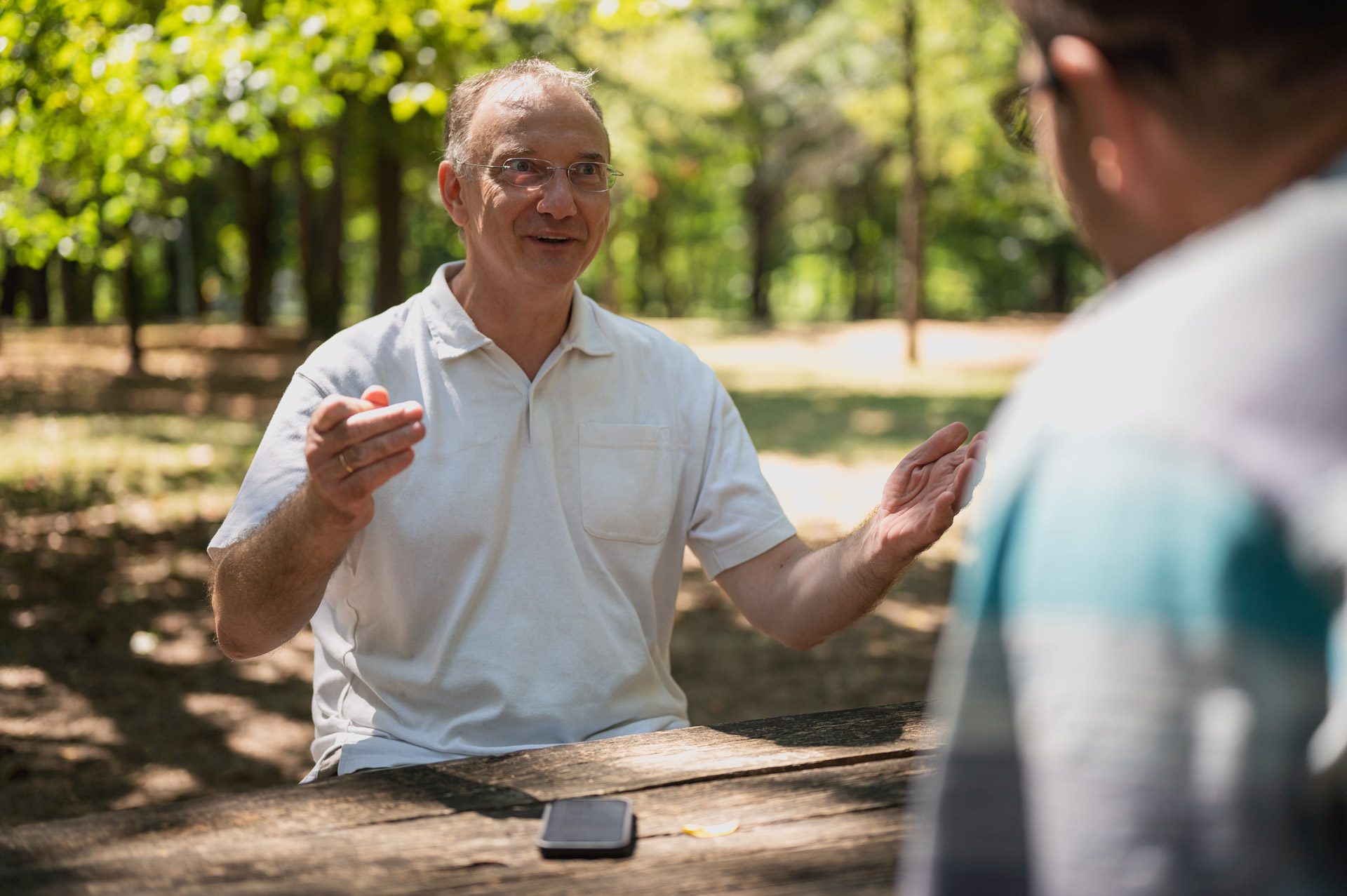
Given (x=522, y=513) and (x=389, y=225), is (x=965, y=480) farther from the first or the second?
(x=389, y=225)

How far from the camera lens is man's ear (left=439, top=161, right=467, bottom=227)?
8.82 ft

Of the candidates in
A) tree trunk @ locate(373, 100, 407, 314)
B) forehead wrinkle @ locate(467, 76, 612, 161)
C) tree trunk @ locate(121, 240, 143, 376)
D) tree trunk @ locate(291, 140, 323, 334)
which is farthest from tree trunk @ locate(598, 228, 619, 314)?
forehead wrinkle @ locate(467, 76, 612, 161)

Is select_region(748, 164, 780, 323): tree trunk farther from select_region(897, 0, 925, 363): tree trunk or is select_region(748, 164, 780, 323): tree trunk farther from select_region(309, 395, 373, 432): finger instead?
select_region(309, 395, 373, 432): finger

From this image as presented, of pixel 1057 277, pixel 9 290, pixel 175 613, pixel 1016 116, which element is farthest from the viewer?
pixel 1057 277

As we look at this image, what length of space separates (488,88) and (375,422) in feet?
3.84

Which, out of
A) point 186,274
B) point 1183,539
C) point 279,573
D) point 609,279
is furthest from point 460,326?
point 186,274

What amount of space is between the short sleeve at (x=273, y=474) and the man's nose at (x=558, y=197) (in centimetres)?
65

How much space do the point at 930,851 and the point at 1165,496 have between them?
12.7 inches

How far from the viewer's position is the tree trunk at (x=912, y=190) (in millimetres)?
18375

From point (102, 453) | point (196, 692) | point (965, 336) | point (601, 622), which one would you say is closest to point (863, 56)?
point (965, 336)

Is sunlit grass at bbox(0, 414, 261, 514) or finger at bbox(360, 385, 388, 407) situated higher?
finger at bbox(360, 385, 388, 407)

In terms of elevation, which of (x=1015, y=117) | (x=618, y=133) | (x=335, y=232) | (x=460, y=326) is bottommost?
(x=460, y=326)

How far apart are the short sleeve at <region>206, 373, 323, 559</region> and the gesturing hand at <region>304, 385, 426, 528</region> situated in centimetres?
35

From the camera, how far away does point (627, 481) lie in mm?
2496
